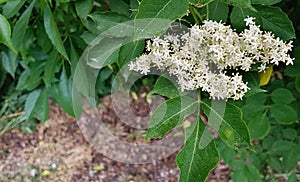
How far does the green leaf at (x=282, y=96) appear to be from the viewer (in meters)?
1.36

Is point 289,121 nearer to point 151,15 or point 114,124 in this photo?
point 151,15

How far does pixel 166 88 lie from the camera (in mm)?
868

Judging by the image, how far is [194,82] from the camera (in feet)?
2.62

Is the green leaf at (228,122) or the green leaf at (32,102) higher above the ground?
the green leaf at (228,122)

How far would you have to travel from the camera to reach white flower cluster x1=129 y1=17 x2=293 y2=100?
0.79 meters

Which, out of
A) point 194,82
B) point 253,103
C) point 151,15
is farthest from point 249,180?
point 151,15

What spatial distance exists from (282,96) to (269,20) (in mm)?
459

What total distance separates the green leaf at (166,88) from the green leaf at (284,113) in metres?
0.60

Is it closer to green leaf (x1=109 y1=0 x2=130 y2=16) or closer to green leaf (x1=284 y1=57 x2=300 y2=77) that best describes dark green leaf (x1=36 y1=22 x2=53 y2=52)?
green leaf (x1=109 y1=0 x2=130 y2=16)

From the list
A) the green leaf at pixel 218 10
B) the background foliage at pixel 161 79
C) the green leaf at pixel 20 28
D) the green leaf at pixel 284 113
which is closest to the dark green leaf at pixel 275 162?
the background foliage at pixel 161 79

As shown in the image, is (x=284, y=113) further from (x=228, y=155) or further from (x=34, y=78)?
(x=34, y=78)

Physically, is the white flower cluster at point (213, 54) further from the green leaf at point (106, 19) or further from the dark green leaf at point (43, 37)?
the dark green leaf at point (43, 37)

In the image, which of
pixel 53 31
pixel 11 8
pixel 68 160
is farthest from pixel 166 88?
pixel 68 160

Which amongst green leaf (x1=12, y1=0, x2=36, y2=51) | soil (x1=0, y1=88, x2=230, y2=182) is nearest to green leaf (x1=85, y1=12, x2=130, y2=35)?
green leaf (x1=12, y1=0, x2=36, y2=51)
